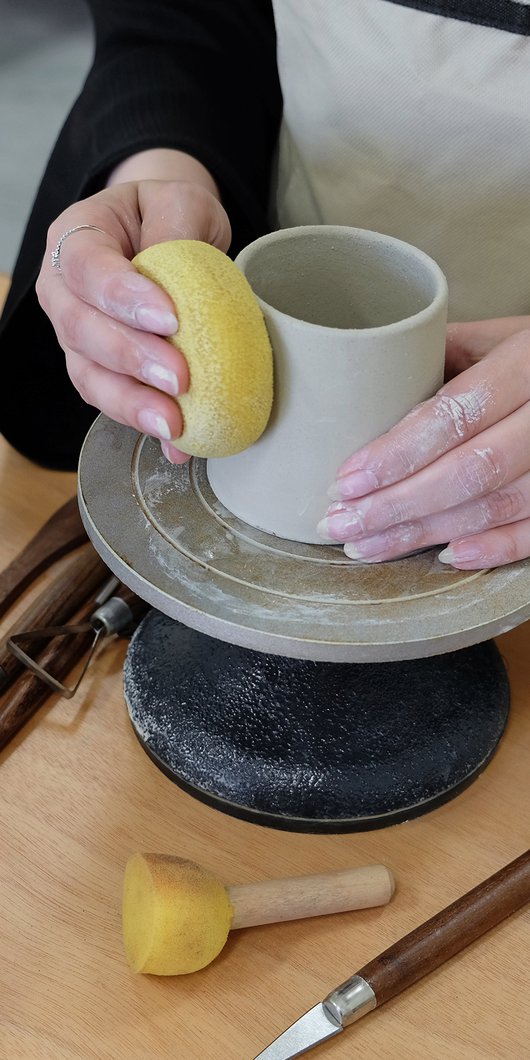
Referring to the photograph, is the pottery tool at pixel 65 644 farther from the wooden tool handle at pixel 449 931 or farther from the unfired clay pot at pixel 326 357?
the wooden tool handle at pixel 449 931

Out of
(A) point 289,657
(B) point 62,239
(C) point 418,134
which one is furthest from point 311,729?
(C) point 418,134

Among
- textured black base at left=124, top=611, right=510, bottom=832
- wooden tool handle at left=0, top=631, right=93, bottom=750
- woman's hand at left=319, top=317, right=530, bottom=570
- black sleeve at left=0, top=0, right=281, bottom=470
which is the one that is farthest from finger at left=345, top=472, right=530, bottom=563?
black sleeve at left=0, top=0, right=281, bottom=470

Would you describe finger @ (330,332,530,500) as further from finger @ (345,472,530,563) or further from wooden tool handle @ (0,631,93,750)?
wooden tool handle @ (0,631,93,750)

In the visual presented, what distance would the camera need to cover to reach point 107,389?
21.5 inches

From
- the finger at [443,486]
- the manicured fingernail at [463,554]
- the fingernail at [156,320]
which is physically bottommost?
the manicured fingernail at [463,554]

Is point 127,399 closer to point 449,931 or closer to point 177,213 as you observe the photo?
point 177,213

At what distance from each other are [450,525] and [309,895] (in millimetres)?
206

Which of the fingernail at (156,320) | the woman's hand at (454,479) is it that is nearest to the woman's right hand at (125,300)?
the fingernail at (156,320)

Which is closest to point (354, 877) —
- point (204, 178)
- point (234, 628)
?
point (234, 628)

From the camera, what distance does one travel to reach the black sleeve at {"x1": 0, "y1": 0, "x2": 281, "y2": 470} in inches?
30.5

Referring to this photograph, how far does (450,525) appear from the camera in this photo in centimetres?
54

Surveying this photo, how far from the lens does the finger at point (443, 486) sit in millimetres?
521

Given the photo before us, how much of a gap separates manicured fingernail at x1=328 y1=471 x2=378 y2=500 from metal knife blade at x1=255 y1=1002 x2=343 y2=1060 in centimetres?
25

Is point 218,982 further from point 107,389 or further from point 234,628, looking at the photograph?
point 107,389
